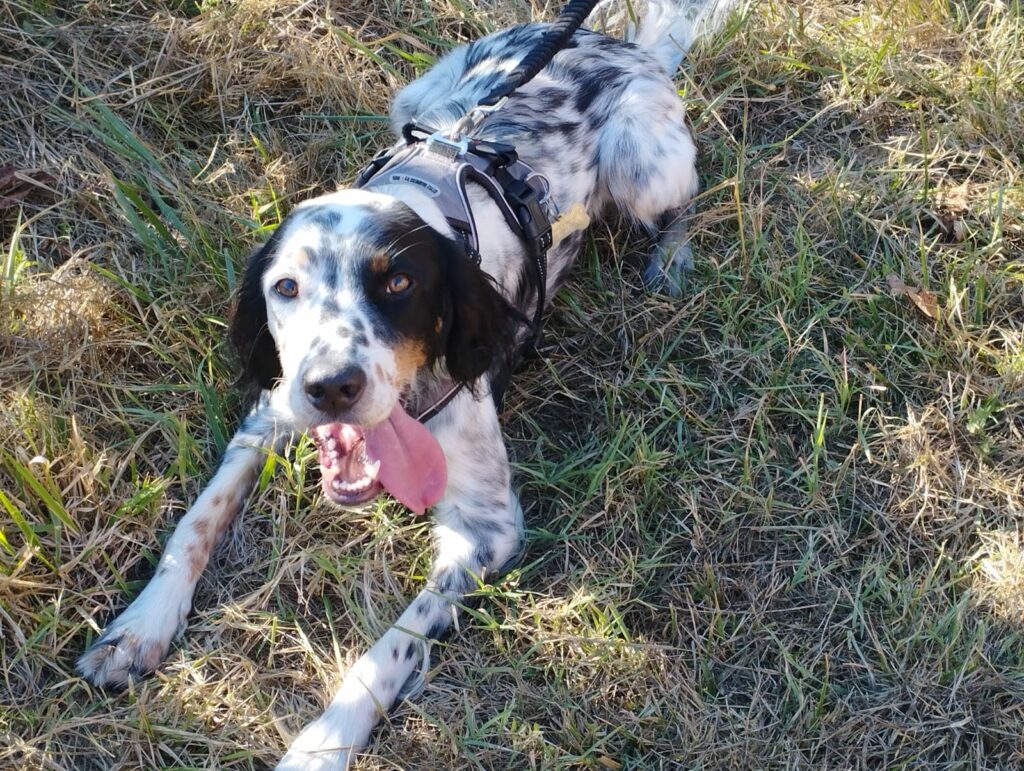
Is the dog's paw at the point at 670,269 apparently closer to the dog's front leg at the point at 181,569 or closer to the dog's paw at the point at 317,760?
the dog's front leg at the point at 181,569

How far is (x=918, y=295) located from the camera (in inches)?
142

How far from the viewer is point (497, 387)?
11.1 ft

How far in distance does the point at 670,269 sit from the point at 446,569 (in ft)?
4.66

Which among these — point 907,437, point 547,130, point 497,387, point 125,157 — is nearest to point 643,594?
point 497,387

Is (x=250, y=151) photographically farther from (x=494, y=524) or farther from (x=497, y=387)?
(x=494, y=524)

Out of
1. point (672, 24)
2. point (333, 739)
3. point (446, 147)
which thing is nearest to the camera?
point (333, 739)

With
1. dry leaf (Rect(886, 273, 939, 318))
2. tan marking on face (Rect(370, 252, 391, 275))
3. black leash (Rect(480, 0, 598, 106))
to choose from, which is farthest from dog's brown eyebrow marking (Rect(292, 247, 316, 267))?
dry leaf (Rect(886, 273, 939, 318))

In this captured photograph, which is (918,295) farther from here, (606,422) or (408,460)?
(408,460)

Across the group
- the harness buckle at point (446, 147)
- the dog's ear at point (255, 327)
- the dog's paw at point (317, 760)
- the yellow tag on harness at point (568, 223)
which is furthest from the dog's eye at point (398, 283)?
the dog's paw at point (317, 760)

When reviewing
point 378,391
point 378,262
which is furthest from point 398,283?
point 378,391

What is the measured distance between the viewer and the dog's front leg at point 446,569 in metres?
2.74

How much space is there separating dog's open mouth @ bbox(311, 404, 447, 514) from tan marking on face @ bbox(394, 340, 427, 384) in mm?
90

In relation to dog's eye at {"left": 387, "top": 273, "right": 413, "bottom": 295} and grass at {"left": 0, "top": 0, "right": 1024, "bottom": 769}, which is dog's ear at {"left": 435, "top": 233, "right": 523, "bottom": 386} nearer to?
dog's eye at {"left": 387, "top": 273, "right": 413, "bottom": 295}

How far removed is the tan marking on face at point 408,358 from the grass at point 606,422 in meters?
0.52
